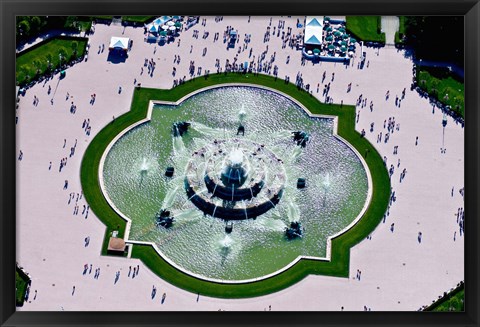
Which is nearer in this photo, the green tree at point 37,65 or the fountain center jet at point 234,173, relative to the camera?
the fountain center jet at point 234,173

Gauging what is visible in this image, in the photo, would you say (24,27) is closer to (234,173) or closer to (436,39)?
(234,173)

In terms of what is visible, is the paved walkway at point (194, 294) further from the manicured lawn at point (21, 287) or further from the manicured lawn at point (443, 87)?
the manicured lawn at point (443, 87)

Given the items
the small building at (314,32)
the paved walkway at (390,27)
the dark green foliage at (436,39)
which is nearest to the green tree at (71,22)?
the small building at (314,32)

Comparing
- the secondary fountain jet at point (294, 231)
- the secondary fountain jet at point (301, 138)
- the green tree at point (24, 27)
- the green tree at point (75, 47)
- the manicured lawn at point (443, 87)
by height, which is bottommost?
the secondary fountain jet at point (294, 231)

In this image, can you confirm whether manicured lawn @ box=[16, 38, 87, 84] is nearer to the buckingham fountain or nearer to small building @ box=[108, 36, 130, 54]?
small building @ box=[108, 36, 130, 54]
